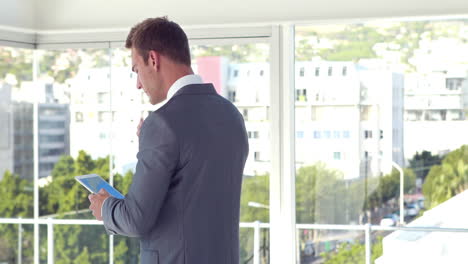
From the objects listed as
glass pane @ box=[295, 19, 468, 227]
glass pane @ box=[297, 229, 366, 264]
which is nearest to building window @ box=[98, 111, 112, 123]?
glass pane @ box=[295, 19, 468, 227]

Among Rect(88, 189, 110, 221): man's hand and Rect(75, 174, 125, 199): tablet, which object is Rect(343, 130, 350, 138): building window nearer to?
Rect(75, 174, 125, 199): tablet

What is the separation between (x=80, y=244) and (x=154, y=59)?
4.10 m

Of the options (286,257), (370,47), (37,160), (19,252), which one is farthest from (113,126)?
(370,47)

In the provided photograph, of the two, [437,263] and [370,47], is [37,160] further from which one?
[437,263]

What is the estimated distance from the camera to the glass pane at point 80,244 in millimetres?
5688

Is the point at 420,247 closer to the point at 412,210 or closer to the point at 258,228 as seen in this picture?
the point at 412,210

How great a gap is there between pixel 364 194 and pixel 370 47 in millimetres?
986

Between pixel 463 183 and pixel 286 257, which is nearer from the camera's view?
pixel 463 183

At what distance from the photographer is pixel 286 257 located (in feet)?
17.5

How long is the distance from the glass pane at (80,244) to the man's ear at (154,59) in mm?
3985

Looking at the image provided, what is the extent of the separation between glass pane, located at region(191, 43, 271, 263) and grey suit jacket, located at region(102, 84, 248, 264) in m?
3.42

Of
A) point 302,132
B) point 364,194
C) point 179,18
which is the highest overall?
point 179,18

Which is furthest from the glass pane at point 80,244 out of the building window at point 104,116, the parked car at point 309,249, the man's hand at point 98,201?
the man's hand at point 98,201

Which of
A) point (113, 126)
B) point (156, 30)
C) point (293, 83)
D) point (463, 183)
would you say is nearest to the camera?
point (156, 30)
